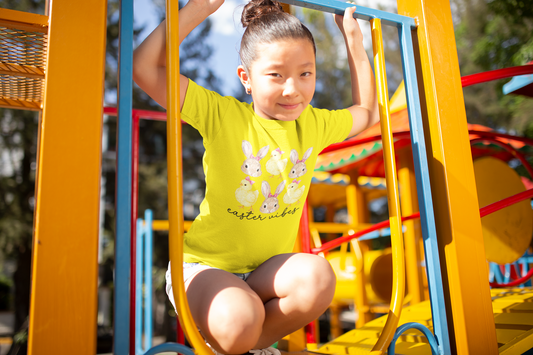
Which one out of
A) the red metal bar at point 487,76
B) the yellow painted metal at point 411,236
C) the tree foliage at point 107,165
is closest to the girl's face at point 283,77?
the red metal bar at point 487,76

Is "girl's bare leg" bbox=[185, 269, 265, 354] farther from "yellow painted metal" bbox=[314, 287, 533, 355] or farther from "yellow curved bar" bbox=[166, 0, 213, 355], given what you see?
"yellow painted metal" bbox=[314, 287, 533, 355]

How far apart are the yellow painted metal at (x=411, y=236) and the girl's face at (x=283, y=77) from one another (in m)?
2.38

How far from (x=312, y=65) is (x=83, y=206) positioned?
29.5 inches

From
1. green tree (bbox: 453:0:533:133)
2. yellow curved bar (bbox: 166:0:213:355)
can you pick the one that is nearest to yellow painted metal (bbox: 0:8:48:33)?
yellow curved bar (bbox: 166:0:213:355)

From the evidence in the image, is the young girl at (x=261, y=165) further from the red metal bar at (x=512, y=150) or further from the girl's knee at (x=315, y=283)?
the red metal bar at (x=512, y=150)

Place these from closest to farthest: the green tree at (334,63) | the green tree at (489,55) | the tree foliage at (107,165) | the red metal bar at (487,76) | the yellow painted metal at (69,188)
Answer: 1. the yellow painted metal at (69,188)
2. the red metal bar at (487,76)
3. the green tree at (489,55)
4. the tree foliage at (107,165)
5. the green tree at (334,63)

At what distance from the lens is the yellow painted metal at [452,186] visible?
1.16 meters

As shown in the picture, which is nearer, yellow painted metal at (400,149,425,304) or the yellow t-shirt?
the yellow t-shirt

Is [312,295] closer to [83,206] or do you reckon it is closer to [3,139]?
[83,206]

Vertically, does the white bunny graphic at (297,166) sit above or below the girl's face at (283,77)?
below

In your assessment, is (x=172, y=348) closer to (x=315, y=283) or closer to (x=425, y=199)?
(x=315, y=283)

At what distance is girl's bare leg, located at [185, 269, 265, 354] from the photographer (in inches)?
37.0

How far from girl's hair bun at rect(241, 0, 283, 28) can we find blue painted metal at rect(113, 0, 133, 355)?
1.87 feet

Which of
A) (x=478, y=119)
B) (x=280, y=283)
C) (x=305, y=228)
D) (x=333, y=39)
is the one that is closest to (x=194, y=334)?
(x=280, y=283)
